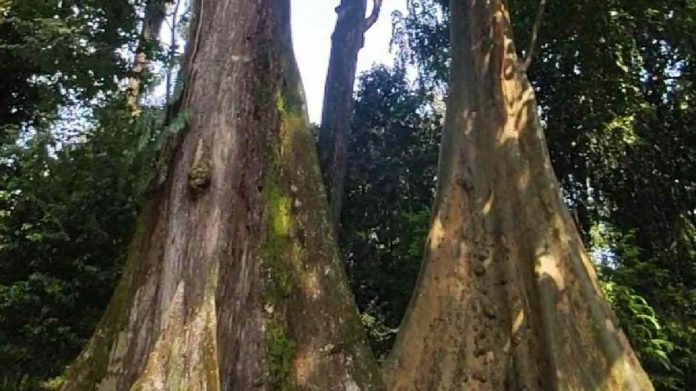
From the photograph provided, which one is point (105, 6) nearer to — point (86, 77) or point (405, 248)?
point (86, 77)

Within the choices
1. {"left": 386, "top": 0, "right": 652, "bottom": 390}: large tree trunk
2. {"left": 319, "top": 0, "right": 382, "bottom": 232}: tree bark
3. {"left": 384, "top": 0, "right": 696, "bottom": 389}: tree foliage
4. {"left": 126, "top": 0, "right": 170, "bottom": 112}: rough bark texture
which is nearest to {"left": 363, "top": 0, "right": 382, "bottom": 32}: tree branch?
{"left": 319, "top": 0, "right": 382, "bottom": 232}: tree bark

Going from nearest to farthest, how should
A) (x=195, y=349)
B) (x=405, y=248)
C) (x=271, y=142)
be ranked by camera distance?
(x=195, y=349)
(x=271, y=142)
(x=405, y=248)

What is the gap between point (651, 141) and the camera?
9.94 meters

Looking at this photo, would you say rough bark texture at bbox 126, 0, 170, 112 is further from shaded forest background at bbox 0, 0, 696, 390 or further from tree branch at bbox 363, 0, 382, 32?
tree branch at bbox 363, 0, 382, 32

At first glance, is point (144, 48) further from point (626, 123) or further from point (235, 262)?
point (626, 123)

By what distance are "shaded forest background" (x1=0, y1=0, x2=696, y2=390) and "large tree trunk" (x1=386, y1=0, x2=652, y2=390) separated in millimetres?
2823

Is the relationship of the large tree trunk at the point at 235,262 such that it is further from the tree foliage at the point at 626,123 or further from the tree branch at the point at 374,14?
the tree foliage at the point at 626,123

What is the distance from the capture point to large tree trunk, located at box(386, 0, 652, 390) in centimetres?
495

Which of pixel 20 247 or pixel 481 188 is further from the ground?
pixel 481 188

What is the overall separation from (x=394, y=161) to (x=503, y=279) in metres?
5.85

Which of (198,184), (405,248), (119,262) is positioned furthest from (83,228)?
(198,184)

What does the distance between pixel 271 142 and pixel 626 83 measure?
22.8ft

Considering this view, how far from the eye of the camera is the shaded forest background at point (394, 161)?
803cm

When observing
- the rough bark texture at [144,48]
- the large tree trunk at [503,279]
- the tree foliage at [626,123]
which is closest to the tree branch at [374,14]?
the tree foliage at [626,123]
